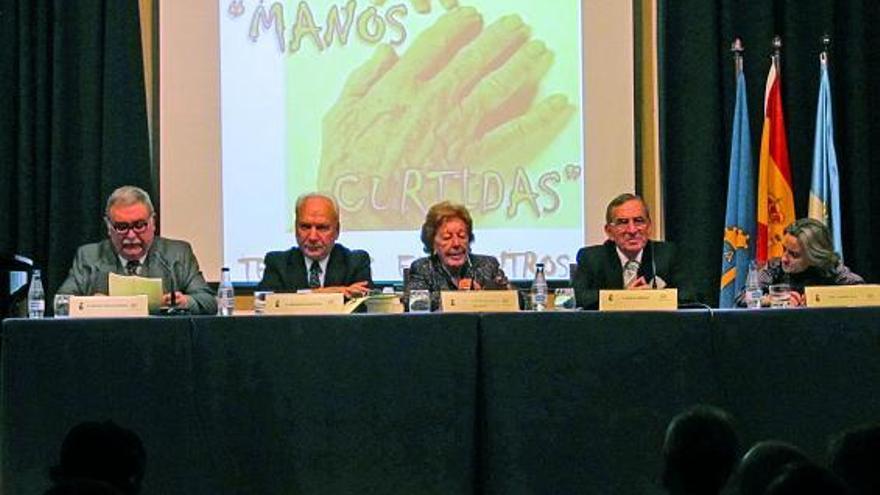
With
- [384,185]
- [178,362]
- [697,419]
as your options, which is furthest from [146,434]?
[384,185]

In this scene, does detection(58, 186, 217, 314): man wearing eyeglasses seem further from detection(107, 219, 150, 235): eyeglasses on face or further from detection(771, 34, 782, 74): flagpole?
detection(771, 34, 782, 74): flagpole

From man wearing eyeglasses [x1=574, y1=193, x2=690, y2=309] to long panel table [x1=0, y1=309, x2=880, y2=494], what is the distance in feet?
3.23

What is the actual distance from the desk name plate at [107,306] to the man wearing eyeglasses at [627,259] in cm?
167

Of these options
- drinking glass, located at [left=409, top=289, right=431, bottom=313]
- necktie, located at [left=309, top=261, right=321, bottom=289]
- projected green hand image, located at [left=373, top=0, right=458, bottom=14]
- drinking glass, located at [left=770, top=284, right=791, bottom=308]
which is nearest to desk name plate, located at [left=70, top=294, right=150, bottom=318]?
drinking glass, located at [left=409, top=289, right=431, bottom=313]

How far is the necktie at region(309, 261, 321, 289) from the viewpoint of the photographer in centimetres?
501

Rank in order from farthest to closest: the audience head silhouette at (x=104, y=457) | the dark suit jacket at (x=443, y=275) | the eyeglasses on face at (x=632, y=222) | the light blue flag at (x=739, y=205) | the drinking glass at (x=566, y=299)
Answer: the light blue flag at (x=739, y=205) → the eyeglasses on face at (x=632, y=222) → the dark suit jacket at (x=443, y=275) → the drinking glass at (x=566, y=299) → the audience head silhouette at (x=104, y=457)

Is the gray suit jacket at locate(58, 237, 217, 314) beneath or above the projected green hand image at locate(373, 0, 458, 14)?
beneath

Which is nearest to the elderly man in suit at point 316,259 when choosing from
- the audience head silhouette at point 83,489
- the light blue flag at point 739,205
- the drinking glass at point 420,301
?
the drinking glass at point 420,301

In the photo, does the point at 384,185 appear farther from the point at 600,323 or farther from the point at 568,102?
the point at 600,323

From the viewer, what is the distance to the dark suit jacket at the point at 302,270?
498 cm

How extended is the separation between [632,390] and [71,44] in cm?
367

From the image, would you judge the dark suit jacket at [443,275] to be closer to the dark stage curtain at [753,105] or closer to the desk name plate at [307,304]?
the desk name plate at [307,304]

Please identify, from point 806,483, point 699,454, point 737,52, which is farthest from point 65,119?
point 806,483

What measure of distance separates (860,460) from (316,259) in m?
3.01
